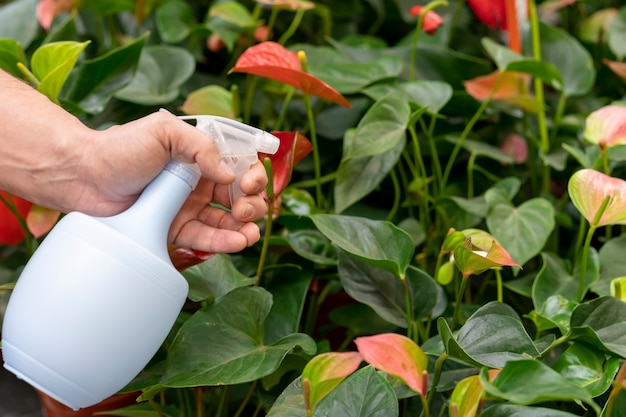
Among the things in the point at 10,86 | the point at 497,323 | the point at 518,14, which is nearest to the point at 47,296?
the point at 10,86

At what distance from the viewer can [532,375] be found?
42cm

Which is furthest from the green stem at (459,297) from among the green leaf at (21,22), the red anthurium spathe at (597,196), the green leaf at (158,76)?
the green leaf at (21,22)

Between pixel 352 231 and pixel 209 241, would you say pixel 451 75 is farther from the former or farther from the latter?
pixel 209 241

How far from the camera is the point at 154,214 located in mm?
461

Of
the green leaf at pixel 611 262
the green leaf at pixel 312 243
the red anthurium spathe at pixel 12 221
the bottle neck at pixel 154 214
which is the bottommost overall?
the red anthurium spathe at pixel 12 221

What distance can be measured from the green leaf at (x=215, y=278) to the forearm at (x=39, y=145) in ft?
0.51

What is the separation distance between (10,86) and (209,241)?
183 mm

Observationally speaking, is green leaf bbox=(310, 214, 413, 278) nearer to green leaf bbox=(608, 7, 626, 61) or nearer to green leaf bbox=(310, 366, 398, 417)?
green leaf bbox=(310, 366, 398, 417)

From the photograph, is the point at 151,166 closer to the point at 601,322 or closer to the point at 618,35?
the point at 601,322

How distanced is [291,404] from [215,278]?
0.17 metres

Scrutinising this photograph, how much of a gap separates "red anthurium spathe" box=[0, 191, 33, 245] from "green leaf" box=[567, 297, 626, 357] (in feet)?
1.75

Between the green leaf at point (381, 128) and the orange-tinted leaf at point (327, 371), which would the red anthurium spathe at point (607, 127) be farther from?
the orange-tinted leaf at point (327, 371)

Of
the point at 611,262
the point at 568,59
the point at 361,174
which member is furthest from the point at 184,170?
the point at 568,59

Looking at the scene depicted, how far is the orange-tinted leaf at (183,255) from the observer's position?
0.59m
